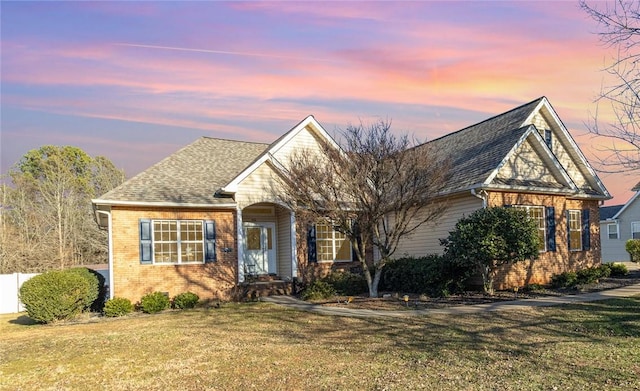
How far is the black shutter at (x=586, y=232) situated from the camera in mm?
20406

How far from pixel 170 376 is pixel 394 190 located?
951 cm

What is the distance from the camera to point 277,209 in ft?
68.5

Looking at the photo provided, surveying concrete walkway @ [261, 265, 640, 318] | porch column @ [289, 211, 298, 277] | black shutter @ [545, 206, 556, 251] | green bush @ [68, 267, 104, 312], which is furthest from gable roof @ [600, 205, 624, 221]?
green bush @ [68, 267, 104, 312]

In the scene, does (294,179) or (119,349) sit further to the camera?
(294,179)

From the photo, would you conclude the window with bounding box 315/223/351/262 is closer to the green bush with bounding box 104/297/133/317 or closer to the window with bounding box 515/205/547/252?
the window with bounding box 515/205/547/252

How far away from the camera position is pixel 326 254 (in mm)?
20344

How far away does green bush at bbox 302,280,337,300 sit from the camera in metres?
16.6

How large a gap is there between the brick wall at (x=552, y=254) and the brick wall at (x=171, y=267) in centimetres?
950

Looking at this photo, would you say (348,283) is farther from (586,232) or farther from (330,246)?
(586,232)

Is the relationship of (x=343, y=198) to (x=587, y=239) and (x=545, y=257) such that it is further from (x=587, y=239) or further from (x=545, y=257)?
(x=587, y=239)

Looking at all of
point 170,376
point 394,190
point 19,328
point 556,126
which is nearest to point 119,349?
point 170,376

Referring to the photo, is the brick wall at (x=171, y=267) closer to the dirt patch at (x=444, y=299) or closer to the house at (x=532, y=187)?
the dirt patch at (x=444, y=299)

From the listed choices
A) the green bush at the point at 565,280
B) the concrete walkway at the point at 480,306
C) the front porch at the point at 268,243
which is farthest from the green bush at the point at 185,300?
the green bush at the point at 565,280

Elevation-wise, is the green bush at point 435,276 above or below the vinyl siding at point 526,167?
below
